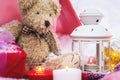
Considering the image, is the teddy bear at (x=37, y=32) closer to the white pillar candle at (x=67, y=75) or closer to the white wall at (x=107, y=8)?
the white pillar candle at (x=67, y=75)

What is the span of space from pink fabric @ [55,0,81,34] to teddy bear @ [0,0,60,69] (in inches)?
7.2

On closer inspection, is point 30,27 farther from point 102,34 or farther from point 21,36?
point 102,34

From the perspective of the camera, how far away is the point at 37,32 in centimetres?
72

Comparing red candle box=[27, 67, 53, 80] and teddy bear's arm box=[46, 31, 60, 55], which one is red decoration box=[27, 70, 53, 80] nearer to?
red candle box=[27, 67, 53, 80]

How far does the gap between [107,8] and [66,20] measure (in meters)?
0.29

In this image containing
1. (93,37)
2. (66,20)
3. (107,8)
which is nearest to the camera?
(93,37)

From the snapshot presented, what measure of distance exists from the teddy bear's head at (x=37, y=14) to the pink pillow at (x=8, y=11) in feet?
0.29

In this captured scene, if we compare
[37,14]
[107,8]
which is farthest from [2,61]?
[107,8]

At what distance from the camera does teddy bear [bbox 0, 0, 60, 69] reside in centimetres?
69

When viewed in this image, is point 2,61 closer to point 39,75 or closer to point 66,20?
point 39,75

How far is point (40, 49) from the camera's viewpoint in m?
0.72

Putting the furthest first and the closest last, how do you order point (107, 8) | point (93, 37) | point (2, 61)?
point (107, 8), point (93, 37), point (2, 61)

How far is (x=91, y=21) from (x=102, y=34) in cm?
5

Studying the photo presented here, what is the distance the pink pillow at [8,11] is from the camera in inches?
30.7
